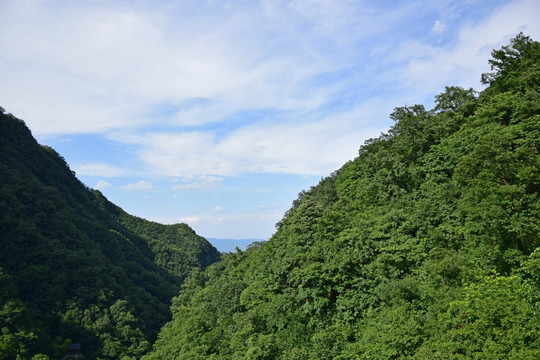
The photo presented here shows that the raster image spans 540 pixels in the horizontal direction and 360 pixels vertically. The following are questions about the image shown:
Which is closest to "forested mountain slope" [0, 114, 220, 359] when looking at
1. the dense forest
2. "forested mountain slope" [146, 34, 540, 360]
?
the dense forest

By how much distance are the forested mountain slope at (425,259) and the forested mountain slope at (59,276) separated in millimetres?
38998

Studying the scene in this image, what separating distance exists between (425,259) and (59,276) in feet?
260

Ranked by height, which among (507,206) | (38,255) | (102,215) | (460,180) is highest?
(102,215)

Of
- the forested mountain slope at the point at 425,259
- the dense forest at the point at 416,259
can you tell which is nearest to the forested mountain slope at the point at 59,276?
the dense forest at the point at 416,259

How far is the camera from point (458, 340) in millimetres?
11992

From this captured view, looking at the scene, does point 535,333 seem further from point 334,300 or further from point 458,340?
point 334,300

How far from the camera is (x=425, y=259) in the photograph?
714 inches

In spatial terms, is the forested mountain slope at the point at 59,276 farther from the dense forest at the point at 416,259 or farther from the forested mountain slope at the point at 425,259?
the forested mountain slope at the point at 425,259

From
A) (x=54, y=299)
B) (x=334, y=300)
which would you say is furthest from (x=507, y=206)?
(x=54, y=299)

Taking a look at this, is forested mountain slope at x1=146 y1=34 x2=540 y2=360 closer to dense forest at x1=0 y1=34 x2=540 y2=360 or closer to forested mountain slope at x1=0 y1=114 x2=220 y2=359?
dense forest at x1=0 y1=34 x2=540 y2=360

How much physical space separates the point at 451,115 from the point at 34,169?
12303 cm

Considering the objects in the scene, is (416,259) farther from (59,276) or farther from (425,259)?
(59,276)

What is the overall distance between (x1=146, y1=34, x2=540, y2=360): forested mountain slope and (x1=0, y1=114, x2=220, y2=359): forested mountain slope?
128 ft

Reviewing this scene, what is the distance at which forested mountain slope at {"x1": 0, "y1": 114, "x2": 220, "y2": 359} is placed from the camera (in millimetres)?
60781
